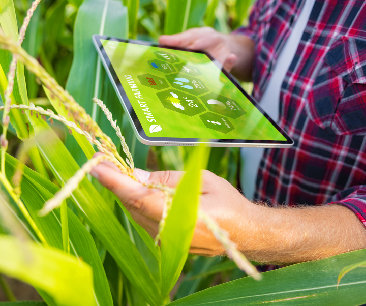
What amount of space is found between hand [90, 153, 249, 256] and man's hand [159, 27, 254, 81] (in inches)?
14.4

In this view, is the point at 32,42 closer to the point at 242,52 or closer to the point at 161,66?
the point at 161,66

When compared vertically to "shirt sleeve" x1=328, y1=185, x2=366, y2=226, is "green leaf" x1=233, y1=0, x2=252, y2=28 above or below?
above

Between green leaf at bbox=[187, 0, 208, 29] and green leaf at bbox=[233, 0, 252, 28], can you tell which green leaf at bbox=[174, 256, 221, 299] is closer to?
green leaf at bbox=[187, 0, 208, 29]

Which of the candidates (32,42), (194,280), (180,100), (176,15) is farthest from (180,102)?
(194,280)

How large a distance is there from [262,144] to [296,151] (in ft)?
0.61

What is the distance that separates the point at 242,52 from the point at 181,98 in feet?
1.23

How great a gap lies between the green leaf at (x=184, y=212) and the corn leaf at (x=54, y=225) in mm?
102

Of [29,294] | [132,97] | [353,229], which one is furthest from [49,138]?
[29,294]

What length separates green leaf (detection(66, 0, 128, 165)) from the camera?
427 millimetres

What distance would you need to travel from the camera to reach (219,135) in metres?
0.34

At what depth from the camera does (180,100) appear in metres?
0.37

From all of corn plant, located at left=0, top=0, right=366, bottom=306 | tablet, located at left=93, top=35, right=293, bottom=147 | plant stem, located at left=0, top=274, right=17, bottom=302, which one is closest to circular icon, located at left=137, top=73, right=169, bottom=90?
tablet, located at left=93, top=35, right=293, bottom=147

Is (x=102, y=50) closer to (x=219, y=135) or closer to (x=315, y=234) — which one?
(x=219, y=135)

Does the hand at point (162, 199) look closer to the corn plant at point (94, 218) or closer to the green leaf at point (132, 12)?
the corn plant at point (94, 218)
